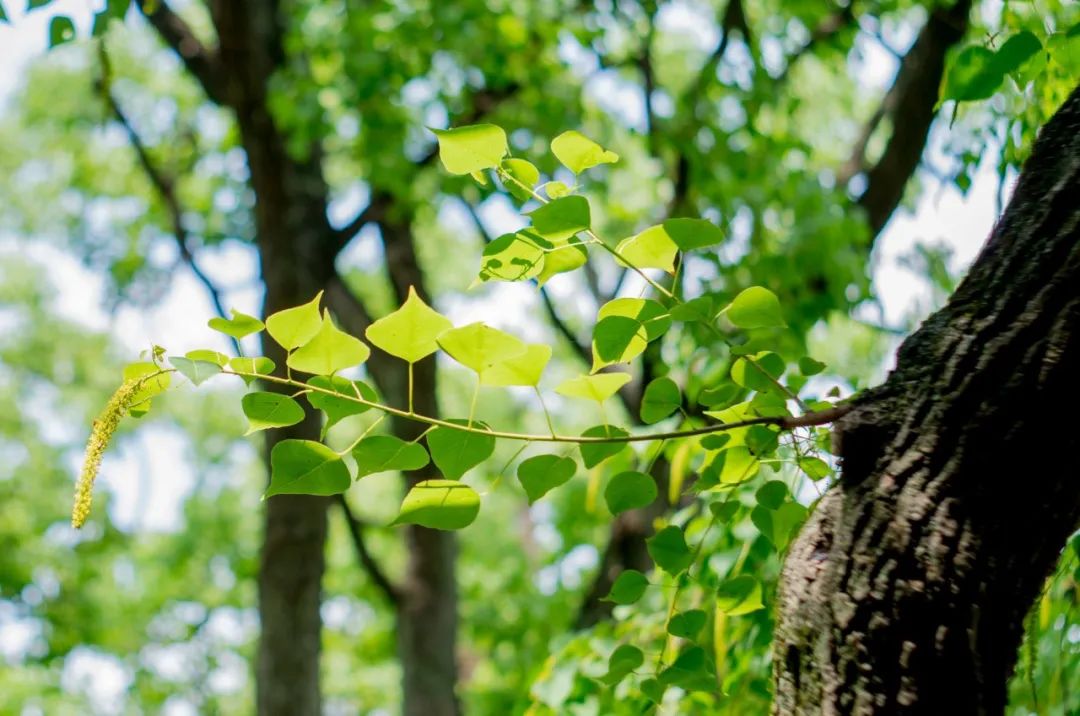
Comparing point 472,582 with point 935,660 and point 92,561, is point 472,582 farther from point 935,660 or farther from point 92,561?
point 935,660

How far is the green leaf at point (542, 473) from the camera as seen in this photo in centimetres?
114

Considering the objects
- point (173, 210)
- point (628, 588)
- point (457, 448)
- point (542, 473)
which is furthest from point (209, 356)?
point (173, 210)

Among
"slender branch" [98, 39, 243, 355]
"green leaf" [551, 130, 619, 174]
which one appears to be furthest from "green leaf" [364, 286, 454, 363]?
"slender branch" [98, 39, 243, 355]

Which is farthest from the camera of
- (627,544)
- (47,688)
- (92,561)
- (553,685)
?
(92,561)

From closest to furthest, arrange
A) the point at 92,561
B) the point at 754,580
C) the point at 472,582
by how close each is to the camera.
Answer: the point at 754,580 → the point at 472,582 → the point at 92,561

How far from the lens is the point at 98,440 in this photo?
107 cm

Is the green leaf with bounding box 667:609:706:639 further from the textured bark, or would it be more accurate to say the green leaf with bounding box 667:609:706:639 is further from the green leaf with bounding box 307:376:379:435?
the green leaf with bounding box 307:376:379:435

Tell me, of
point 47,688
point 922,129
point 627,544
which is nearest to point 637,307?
point 627,544

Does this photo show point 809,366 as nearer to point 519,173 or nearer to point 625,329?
point 625,329

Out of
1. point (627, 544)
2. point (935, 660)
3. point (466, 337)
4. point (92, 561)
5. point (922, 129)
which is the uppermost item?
point (92, 561)

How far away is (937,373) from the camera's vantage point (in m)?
1.12

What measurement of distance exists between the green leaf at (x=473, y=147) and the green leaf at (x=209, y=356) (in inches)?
11.2

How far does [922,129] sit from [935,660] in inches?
186

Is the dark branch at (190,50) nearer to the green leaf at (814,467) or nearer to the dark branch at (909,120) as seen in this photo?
the dark branch at (909,120)
